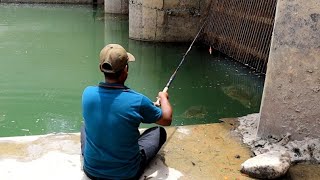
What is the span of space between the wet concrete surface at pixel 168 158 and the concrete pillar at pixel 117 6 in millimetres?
13826

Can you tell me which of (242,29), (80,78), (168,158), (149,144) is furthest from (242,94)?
(149,144)

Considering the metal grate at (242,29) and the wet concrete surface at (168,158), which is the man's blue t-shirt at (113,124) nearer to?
the wet concrete surface at (168,158)

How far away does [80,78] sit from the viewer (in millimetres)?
7555

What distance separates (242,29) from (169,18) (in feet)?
8.12

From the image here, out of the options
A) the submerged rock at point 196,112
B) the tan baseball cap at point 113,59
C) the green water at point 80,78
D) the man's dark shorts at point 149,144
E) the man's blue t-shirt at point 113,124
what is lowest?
the green water at point 80,78

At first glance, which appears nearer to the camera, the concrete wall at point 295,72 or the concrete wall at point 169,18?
the concrete wall at point 295,72

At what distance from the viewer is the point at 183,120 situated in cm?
565

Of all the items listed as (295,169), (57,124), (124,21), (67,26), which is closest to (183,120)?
(57,124)

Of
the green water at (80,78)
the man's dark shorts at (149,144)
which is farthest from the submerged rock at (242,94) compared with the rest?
the man's dark shorts at (149,144)

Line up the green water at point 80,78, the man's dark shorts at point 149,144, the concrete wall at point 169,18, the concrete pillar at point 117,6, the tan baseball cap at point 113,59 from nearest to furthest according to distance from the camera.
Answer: the tan baseball cap at point 113,59
the man's dark shorts at point 149,144
the green water at point 80,78
the concrete wall at point 169,18
the concrete pillar at point 117,6

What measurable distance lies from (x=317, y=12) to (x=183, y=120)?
276cm

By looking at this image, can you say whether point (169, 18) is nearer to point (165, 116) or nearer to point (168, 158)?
point (168, 158)

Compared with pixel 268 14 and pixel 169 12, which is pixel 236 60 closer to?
pixel 268 14

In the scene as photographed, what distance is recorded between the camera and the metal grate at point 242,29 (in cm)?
804
